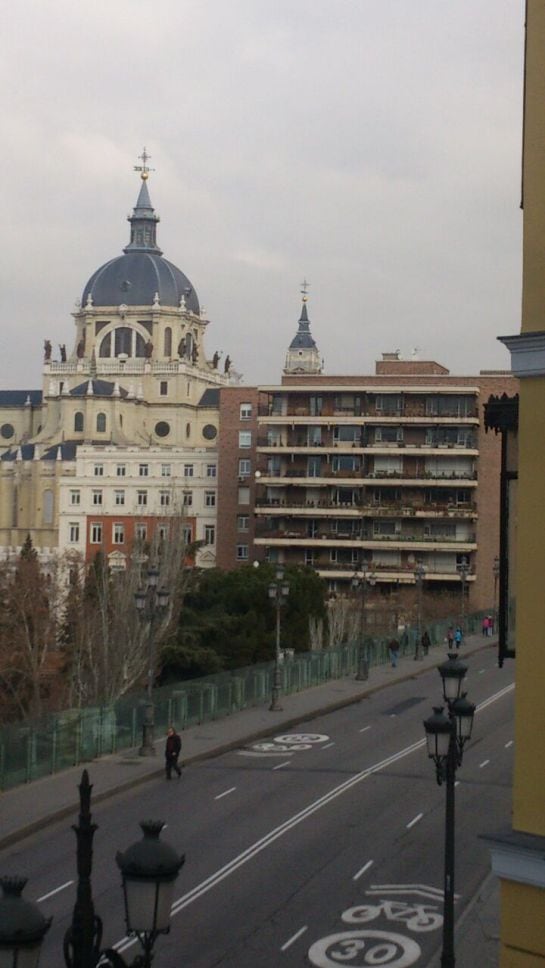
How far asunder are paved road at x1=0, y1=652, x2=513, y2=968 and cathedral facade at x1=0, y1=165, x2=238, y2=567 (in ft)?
247

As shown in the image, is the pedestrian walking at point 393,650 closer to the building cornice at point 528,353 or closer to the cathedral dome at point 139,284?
the building cornice at point 528,353

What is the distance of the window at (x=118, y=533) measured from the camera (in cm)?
11750

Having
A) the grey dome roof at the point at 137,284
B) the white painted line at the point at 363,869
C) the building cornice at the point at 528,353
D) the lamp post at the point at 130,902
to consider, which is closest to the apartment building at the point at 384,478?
the grey dome roof at the point at 137,284

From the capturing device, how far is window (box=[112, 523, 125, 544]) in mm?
117500

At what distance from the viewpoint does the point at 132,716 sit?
125 feet

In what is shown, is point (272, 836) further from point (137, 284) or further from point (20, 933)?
point (137, 284)

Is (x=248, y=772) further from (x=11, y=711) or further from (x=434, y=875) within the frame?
(x=11, y=711)

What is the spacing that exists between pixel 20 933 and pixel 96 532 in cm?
11200

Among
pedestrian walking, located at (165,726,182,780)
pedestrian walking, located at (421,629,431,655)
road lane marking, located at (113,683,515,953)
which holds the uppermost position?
pedestrian walking, located at (421,629,431,655)

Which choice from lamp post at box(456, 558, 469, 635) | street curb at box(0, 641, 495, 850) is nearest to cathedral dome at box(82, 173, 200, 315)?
lamp post at box(456, 558, 469, 635)

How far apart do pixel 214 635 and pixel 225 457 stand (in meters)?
52.5

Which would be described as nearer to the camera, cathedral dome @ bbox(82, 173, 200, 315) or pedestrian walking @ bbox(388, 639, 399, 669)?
pedestrian walking @ bbox(388, 639, 399, 669)

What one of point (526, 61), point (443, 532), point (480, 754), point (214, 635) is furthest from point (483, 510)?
point (526, 61)

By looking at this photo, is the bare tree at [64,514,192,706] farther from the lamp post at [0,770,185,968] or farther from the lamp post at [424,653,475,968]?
the lamp post at [0,770,185,968]
